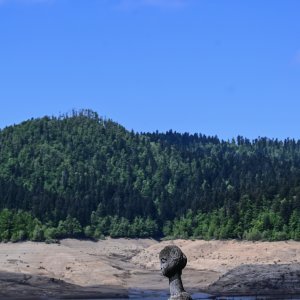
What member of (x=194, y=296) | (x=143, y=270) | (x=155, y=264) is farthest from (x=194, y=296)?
(x=155, y=264)

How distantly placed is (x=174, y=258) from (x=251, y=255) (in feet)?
365

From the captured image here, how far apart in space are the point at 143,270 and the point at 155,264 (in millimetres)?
7712

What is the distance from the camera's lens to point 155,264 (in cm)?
12456

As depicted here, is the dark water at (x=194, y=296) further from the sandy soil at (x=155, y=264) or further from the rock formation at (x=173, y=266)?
the rock formation at (x=173, y=266)

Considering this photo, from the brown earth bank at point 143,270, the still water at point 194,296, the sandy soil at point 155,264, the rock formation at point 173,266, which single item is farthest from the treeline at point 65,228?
the rock formation at point 173,266

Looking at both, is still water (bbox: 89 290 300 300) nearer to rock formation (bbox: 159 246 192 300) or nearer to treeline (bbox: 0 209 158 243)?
treeline (bbox: 0 209 158 243)

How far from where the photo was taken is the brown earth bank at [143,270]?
87.4m

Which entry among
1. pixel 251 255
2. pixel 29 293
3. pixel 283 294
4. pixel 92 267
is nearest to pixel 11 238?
pixel 92 267

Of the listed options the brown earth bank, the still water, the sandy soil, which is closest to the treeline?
the brown earth bank

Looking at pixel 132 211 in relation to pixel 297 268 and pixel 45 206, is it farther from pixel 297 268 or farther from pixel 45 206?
pixel 297 268

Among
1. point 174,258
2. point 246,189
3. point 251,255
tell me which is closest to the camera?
point 174,258

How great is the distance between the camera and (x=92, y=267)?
110 meters

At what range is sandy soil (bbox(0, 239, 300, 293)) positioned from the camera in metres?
93.8

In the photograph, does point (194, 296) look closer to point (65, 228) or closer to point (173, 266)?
point (173, 266)
